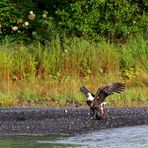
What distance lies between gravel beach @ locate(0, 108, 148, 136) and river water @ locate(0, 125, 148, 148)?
43cm

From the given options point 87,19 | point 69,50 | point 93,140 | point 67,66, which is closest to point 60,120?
point 93,140

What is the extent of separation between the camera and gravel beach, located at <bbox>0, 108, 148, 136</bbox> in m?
13.5

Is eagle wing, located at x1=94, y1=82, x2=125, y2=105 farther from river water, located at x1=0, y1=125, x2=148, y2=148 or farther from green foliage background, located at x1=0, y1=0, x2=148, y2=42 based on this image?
green foliage background, located at x1=0, y1=0, x2=148, y2=42

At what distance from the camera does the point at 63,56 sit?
19.5 m

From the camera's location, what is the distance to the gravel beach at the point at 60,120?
13516 millimetres

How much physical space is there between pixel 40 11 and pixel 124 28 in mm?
2915

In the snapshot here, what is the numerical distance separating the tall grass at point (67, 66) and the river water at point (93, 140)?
411cm

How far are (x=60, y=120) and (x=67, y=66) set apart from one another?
537 centimetres

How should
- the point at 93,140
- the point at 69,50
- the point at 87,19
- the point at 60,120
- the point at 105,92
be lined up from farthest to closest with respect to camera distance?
the point at 87,19, the point at 69,50, the point at 60,120, the point at 105,92, the point at 93,140

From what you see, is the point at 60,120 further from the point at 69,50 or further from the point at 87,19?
the point at 87,19

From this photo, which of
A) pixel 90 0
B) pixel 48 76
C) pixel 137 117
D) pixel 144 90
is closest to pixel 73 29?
pixel 90 0

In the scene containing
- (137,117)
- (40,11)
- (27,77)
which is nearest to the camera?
(137,117)

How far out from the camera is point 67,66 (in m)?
19.4

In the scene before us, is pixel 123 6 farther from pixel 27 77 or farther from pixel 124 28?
pixel 27 77
